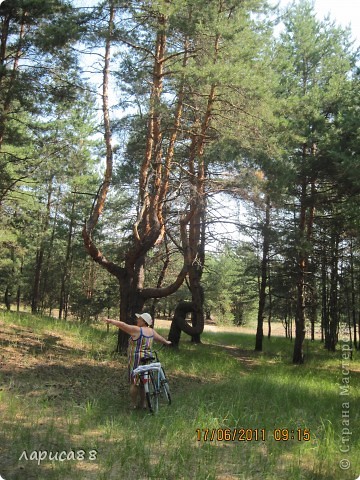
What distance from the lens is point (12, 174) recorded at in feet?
58.4

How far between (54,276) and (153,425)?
25.6 m

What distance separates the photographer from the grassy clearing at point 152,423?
462cm

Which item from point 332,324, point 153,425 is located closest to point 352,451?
point 153,425

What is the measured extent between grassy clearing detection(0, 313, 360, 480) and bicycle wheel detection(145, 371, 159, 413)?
0.51ft
